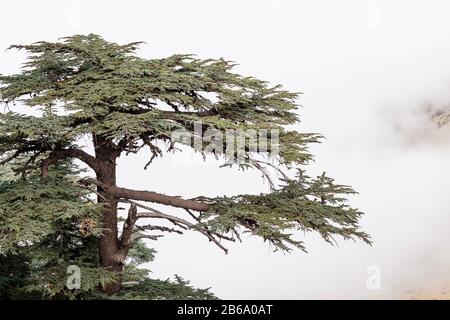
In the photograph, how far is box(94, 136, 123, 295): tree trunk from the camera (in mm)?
12422

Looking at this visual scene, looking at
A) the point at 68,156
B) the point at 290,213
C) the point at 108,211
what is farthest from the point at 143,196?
the point at 290,213

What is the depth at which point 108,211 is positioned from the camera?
12461mm

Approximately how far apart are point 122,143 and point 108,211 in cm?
149

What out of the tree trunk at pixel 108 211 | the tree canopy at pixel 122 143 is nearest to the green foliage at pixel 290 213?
the tree canopy at pixel 122 143

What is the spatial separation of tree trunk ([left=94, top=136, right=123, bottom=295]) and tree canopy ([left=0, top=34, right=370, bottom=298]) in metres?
0.02

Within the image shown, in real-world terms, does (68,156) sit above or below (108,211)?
above

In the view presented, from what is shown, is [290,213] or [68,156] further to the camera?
[68,156]

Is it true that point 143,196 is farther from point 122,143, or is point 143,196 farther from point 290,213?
point 290,213

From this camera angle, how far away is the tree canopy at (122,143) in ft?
32.8

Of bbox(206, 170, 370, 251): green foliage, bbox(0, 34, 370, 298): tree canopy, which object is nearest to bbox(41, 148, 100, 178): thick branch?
bbox(0, 34, 370, 298): tree canopy
